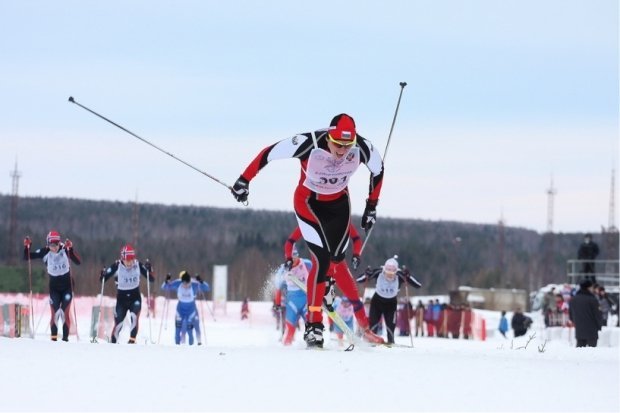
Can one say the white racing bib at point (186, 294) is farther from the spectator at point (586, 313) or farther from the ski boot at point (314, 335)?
the ski boot at point (314, 335)

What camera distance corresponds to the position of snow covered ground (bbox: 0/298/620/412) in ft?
24.8

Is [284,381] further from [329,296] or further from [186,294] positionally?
[186,294]

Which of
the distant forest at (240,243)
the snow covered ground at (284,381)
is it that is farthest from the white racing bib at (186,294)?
the distant forest at (240,243)

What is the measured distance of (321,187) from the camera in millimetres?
11180

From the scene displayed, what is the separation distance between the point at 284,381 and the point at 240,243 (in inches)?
5379

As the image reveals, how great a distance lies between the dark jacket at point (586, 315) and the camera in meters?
19.3

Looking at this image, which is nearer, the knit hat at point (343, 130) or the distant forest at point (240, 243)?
the knit hat at point (343, 130)

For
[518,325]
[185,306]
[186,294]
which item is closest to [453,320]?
[518,325]

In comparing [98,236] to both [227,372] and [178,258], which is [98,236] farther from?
[227,372]

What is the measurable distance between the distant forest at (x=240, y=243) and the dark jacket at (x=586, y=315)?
284ft

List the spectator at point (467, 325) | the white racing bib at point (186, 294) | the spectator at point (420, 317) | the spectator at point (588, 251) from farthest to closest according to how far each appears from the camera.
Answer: the spectator at point (420, 317), the spectator at point (467, 325), the spectator at point (588, 251), the white racing bib at point (186, 294)

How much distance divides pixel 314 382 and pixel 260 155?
3.60 meters

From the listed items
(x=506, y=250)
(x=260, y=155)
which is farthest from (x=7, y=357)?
(x=506, y=250)

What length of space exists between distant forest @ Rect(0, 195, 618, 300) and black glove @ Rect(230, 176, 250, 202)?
9336 cm
